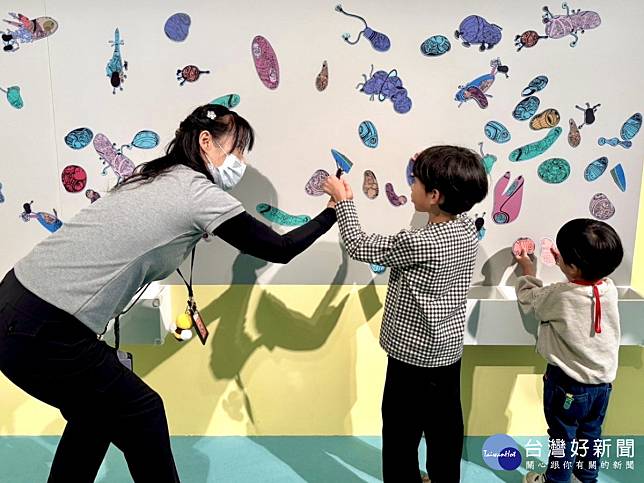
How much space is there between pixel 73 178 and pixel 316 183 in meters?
0.70

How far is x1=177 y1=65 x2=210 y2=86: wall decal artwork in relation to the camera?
167cm

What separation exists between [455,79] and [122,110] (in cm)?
93

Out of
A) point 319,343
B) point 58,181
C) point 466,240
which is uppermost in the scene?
point 58,181

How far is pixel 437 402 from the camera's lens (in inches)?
59.1

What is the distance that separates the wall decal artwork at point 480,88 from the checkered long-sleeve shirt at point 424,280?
39cm

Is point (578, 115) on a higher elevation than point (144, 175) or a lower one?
higher

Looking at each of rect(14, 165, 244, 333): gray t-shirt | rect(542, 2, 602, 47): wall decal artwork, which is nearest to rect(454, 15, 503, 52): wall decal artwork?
rect(542, 2, 602, 47): wall decal artwork

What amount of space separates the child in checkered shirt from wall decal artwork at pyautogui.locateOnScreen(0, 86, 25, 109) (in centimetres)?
91

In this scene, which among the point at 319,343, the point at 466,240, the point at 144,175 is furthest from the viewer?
the point at 319,343

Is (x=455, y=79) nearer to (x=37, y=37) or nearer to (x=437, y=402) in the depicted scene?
(x=437, y=402)

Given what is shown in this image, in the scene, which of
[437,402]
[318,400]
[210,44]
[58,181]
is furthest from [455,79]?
[58,181]

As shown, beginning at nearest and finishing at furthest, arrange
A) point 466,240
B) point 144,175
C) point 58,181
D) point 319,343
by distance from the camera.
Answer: point 144,175 → point 466,240 → point 58,181 → point 319,343

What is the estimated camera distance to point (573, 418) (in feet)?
5.26

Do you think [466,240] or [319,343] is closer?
[466,240]
